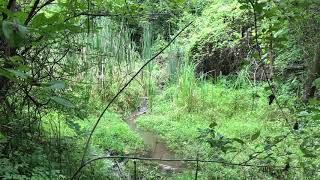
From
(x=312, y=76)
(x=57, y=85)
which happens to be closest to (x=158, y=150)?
(x=312, y=76)

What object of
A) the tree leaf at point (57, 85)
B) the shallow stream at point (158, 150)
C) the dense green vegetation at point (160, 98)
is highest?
the tree leaf at point (57, 85)

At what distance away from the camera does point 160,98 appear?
7543 mm

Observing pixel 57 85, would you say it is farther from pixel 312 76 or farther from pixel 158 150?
pixel 312 76

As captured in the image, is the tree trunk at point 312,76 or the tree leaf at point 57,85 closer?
the tree leaf at point 57,85

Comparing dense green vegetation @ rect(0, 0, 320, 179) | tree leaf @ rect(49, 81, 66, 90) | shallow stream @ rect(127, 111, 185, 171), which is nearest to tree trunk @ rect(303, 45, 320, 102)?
dense green vegetation @ rect(0, 0, 320, 179)

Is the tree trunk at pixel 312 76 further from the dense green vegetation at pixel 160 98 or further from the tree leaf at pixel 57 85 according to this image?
the tree leaf at pixel 57 85

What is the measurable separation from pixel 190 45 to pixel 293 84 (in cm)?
260

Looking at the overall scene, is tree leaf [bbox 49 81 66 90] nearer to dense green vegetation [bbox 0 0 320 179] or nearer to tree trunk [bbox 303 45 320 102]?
dense green vegetation [bbox 0 0 320 179]

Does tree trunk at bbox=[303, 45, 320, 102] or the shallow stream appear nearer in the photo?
the shallow stream

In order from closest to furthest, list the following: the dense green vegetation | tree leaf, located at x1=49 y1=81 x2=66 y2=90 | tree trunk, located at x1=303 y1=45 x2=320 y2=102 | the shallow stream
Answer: tree leaf, located at x1=49 y1=81 x2=66 y2=90
the dense green vegetation
the shallow stream
tree trunk, located at x1=303 y1=45 x2=320 y2=102

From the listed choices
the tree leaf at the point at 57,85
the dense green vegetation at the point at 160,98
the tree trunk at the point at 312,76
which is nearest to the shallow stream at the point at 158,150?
the dense green vegetation at the point at 160,98

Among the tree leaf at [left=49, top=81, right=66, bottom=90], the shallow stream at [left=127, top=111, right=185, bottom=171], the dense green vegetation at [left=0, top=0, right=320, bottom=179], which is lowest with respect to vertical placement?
the shallow stream at [left=127, top=111, right=185, bottom=171]

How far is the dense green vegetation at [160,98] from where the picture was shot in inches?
92.4

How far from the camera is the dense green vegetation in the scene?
235cm
